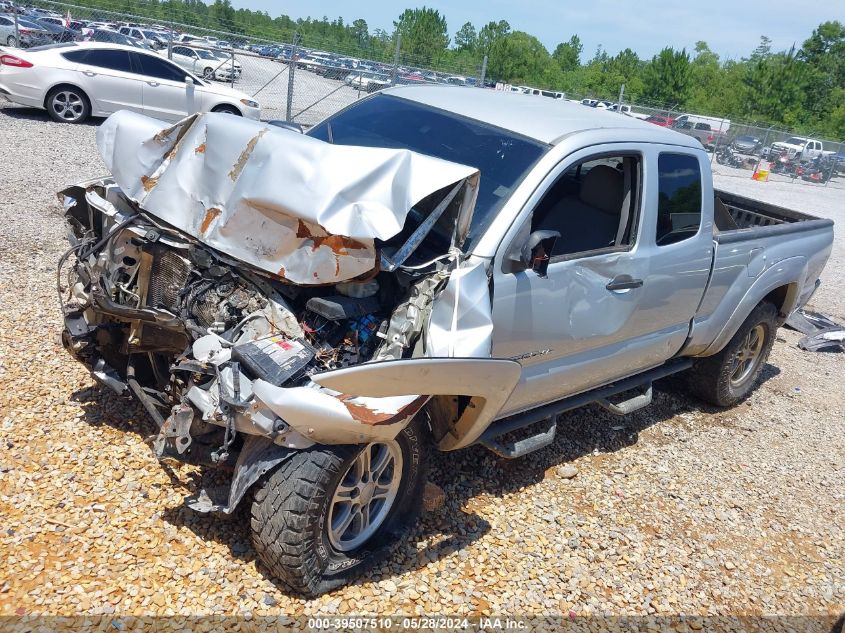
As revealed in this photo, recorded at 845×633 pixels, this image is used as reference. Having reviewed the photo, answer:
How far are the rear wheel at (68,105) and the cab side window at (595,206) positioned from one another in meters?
11.5

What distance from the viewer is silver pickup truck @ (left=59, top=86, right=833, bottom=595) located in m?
2.82

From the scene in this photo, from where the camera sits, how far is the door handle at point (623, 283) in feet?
12.6

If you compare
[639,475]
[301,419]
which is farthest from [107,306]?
[639,475]

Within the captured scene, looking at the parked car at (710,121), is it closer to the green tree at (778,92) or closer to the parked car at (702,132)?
the parked car at (702,132)

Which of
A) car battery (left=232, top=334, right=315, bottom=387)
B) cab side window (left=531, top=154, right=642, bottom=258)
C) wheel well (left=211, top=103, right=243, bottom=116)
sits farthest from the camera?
wheel well (left=211, top=103, right=243, bottom=116)

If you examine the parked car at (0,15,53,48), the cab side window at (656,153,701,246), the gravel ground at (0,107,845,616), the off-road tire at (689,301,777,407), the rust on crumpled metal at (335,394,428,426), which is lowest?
the gravel ground at (0,107,845,616)

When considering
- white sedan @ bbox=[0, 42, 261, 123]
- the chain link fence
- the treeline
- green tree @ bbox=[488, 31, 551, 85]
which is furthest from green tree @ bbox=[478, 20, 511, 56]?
white sedan @ bbox=[0, 42, 261, 123]

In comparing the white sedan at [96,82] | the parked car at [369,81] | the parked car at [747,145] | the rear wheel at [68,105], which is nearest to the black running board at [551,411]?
the white sedan at [96,82]

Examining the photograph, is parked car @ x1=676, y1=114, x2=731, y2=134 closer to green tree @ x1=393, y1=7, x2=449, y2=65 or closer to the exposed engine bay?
green tree @ x1=393, y1=7, x2=449, y2=65

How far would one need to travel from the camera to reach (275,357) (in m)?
2.83

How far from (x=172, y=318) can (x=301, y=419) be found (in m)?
0.92

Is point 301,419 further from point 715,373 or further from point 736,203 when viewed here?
point 736,203

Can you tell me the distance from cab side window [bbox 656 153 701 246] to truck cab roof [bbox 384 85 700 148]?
0.14 metres

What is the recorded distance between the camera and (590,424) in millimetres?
5109
